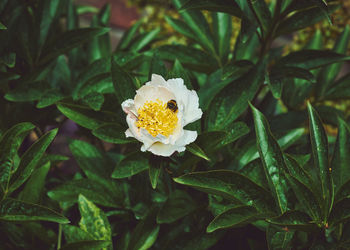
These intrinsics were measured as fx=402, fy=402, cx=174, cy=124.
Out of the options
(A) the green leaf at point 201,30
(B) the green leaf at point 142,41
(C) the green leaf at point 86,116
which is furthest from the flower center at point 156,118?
(B) the green leaf at point 142,41

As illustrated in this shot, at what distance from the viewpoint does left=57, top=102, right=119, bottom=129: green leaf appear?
889mm

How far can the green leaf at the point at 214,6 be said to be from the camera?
89cm

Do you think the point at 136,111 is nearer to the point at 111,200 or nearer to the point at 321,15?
the point at 111,200

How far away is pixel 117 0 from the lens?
2.35 metres

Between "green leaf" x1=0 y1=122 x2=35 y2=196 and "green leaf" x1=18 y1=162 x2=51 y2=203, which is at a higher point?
"green leaf" x1=0 y1=122 x2=35 y2=196

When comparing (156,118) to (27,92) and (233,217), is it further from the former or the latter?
(27,92)

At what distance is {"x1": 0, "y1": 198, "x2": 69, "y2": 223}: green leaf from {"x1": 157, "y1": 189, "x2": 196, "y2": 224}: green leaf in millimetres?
256

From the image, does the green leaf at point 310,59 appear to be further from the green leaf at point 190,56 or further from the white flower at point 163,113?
the white flower at point 163,113

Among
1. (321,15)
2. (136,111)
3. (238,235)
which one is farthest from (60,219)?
(321,15)

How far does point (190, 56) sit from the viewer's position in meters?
1.17

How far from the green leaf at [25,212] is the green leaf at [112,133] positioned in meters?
0.18

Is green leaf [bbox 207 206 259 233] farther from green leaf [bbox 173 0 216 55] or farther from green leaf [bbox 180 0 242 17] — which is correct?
green leaf [bbox 173 0 216 55]

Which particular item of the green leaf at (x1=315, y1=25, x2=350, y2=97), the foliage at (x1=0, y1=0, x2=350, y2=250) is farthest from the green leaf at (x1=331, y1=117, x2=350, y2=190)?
the green leaf at (x1=315, y1=25, x2=350, y2=97)

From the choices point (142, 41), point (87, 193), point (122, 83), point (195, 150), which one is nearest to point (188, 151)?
point (195, 150)
